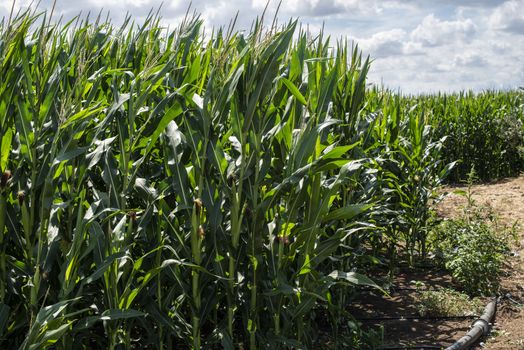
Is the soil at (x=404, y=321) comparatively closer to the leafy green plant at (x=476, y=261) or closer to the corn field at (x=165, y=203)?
the leafy green plant at (x=476, y=261)

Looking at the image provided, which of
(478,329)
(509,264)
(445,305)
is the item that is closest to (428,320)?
Answer: (445,305)

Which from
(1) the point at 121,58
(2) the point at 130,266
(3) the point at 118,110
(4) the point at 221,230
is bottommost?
(2) the point at 130,266

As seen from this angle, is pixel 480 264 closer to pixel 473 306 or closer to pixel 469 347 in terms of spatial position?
pixel 473 306

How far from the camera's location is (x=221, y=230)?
352 centimetres

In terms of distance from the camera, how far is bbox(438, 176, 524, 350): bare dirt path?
5504 mm

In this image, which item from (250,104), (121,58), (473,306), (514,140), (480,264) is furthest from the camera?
(514,140)

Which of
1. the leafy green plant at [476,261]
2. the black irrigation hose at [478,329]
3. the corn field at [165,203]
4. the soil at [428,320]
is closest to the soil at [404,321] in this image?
the soil at [428,320]

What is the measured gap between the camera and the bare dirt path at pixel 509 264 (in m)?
5.50

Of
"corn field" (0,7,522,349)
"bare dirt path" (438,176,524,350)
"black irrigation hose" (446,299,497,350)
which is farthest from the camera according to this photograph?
"bare dirt path" (438,176,524,350)

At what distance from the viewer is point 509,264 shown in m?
7.80

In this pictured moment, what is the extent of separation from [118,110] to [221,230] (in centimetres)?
82

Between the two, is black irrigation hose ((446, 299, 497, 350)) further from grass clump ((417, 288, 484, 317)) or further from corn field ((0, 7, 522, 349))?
corn field ((0, 7, 522, 349))

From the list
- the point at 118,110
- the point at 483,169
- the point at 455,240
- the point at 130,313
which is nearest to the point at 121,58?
the point at 118,110

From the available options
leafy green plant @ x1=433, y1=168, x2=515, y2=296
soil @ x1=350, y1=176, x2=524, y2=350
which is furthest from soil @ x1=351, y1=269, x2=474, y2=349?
leafy green plant @ x1=433, y1=168, x2=515, y2=296
